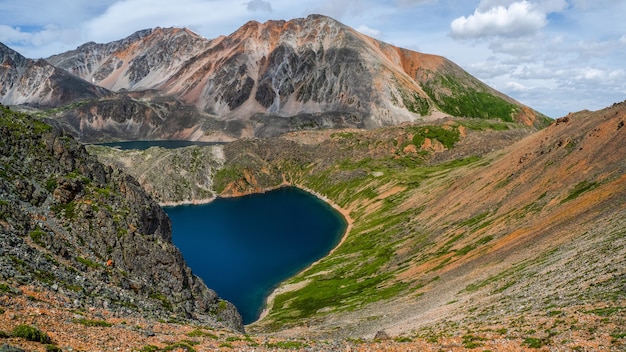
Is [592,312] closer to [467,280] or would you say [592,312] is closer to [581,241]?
[581,241]

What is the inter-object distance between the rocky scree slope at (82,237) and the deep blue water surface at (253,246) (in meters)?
42.9

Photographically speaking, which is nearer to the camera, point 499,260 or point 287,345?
point 287,345

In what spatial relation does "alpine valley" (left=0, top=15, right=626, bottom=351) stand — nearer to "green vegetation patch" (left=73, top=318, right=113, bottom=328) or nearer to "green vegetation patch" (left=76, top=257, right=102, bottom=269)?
"green vegetation patch" (left=73, top=318, right=113, bottom=328)

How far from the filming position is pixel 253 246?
499 feet

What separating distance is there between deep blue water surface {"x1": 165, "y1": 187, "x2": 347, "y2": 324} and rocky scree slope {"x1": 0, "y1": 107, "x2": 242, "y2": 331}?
4292cm

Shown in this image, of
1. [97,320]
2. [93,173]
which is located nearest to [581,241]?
[97,320]

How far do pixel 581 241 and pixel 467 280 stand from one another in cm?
1661

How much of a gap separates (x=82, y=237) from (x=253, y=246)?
103 metres

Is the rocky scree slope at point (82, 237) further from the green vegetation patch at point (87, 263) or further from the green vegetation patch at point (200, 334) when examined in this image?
the green vegetation patch at point (200, 334)

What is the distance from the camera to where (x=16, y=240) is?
3975 cm

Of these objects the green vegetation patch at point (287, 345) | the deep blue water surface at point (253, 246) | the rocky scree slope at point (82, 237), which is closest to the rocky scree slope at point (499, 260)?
the deep blue water surface at point (253, 246)

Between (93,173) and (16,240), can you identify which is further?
(93,173)

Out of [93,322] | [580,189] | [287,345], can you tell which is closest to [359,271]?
[580,189]

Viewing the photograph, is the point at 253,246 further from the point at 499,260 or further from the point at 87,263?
the point at 87,263
